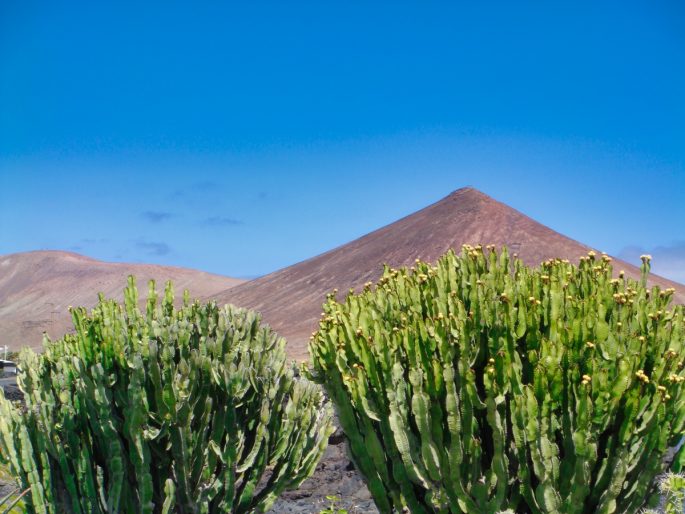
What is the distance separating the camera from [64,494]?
679 cm

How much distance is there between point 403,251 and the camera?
183ft

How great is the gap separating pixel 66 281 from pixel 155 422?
10572 cm

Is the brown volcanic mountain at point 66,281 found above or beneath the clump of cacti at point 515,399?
above

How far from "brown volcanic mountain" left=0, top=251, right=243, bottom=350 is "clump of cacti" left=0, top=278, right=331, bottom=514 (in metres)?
82.1

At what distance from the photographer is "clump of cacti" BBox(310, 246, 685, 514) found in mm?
4578

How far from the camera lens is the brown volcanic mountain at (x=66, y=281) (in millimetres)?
93938

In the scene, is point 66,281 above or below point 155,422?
above

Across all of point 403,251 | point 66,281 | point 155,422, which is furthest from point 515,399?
point 66,281

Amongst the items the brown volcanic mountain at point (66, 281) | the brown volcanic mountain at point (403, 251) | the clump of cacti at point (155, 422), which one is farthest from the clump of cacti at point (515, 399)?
the brown volcanic mountain at point (66, 281)

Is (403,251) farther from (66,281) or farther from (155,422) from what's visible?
(66,281)

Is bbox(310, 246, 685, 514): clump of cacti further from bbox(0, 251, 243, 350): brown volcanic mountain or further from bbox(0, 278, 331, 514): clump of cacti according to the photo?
bbox(0, 251, 243, 350): brown volcanic mountain

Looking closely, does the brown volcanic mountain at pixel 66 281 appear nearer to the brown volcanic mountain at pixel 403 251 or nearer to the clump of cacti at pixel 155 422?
the brown volcanic mountain at pixel 403 251

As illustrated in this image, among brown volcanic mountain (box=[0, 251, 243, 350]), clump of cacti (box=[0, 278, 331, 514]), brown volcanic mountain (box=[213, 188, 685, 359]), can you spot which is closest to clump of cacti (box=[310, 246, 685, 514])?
clump of cacti (box=[0, 278, 331, 514])

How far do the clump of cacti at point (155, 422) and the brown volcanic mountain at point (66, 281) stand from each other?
82.1m
